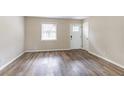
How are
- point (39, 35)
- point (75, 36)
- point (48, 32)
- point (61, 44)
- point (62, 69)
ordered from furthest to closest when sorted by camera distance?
point (75, 36), point (61, 44), point (48, 32), point (39, 35), point (62, 69)

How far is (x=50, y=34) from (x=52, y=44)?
2.35ft

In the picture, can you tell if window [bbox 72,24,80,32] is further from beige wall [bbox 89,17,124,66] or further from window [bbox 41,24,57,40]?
beige wall [bbox 89,17,124,66]

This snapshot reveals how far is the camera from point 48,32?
8.22 metres

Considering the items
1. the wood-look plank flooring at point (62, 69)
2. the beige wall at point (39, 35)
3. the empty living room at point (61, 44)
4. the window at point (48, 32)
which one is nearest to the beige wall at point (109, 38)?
the empty living room at point (61, 44)

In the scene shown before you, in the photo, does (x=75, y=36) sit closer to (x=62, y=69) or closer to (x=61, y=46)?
(x=61, y=46)

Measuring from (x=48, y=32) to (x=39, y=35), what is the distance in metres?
0.67

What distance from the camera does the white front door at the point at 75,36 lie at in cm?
877

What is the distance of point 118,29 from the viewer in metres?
4.38

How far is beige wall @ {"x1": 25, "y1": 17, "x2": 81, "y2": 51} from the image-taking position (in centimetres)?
773

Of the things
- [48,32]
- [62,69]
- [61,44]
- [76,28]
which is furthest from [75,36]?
[62,69]
